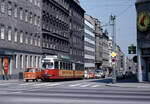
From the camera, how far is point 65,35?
82500 millimetres

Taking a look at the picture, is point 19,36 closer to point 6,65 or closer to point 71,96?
point 6,65

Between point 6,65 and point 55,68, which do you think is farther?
point 6,65

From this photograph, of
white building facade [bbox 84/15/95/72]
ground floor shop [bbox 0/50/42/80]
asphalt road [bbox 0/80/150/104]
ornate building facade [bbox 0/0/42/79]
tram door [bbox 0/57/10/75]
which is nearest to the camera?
asphalt road [bbox 0/80/150/104]

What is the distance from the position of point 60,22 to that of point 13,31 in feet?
88.7

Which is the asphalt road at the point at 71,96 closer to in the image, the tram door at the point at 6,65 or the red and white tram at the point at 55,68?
the red and white tram at the point at 55,68

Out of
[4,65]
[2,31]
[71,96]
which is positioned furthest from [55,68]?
[71,96]

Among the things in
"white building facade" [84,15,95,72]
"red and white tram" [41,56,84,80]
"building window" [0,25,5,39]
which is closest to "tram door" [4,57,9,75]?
"building window" [0,25,5,39]

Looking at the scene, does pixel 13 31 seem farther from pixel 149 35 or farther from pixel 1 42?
pixel 149 35

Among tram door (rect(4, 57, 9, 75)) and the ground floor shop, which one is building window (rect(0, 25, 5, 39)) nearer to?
the ground floor shop

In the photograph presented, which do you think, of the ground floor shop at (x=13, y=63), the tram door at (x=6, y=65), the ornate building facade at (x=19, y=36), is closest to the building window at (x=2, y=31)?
the ornate building facade at (x=19, y=36)

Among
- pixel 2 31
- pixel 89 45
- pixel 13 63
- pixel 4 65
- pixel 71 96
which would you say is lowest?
pixel 71 96

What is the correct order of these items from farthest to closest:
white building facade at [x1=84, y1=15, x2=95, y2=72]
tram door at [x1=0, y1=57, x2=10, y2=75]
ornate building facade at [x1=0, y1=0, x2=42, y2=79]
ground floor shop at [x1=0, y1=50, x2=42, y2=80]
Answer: white building facade at [x1=84, y1=15, x2=95, y2=72]
ornate building facade at [x1=0, y1=0, x2=42, y2=79]
ground floor shop at [x1=0, y1=50, x2=42, y2=80]
tram door at [x1=0, y1=57, x2=10, y2=75]

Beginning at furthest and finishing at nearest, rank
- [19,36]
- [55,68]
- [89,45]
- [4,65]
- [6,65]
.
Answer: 1. [89,45]
2. [19,36]
3. [6,65]
4. [4,65]
5. [55,68]

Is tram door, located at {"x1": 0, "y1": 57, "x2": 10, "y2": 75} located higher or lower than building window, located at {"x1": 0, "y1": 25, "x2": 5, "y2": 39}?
lower
